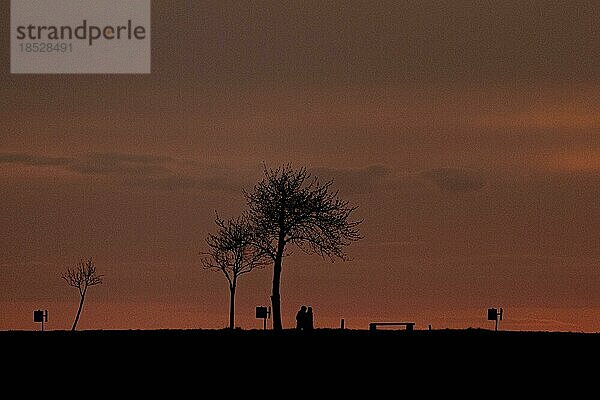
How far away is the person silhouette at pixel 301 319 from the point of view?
8388 centimetres

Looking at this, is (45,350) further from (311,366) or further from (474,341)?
(474,341)

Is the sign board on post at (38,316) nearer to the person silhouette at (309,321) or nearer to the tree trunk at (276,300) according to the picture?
the tree trunk at (276,300)

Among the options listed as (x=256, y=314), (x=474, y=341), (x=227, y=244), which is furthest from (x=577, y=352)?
(x=227, y=244)

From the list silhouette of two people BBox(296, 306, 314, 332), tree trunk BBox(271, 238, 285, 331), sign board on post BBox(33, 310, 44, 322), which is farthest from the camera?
sign board on post BBox(33, 310, 44, 322)

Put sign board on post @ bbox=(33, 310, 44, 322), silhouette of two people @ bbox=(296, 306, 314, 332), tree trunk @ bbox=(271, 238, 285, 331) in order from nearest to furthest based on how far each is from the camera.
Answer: silhouette of two people @ bbox=(296, 306, 314, 332)
tree trunk @ bbox=(271, 238, 285, 331)
sign board on post @ bbox=(33, 310, 44, 322)

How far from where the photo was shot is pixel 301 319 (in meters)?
83.9

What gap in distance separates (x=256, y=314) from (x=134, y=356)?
35091mm

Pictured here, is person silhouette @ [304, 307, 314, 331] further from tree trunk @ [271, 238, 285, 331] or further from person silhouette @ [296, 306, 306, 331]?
tree trunk @ [271, 238, 285, 331]

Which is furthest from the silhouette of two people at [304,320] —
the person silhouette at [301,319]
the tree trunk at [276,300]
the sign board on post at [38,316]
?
the sign board on post at [38,316]

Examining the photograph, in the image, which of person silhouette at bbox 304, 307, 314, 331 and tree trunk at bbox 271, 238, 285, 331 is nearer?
person silhouette at bbox 304, 307, 314, 331

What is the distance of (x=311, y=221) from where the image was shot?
98125 mm

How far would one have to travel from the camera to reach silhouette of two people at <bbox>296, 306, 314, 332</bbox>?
8381cm

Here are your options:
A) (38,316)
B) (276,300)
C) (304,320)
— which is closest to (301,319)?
(304,320)

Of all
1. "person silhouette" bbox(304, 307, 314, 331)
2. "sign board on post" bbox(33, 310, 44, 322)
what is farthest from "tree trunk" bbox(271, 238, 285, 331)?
"sign board on post" bbox(33, 310, 44, 322)
